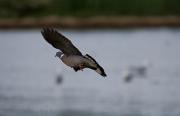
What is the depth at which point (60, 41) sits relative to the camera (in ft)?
33.0

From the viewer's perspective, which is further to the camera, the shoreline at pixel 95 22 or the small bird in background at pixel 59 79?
the shoreline at pixel 95 22

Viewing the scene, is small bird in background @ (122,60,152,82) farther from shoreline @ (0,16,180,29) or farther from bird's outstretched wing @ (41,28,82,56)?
shoreline @ (0,16,180,29)

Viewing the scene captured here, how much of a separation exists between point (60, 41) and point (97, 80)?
12110 mm

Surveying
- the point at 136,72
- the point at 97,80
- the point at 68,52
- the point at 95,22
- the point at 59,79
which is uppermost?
the point at 95,22

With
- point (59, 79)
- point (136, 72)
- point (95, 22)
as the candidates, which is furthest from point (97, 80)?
point (95, 22)

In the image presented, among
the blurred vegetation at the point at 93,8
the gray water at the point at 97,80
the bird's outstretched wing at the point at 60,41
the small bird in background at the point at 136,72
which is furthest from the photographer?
the blurred vegetation at the point at 93,8

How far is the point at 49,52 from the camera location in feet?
105

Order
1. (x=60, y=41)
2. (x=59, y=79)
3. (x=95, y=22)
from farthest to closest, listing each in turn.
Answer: (x=95, y=22) < (x=59, y=79) < (x=60, y=41)

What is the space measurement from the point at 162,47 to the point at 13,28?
11.8 metres

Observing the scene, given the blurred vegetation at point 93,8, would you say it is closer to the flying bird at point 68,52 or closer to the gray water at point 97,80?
the gray water at point 97,80

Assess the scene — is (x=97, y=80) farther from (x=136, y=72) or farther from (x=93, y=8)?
(x=93, y=8)

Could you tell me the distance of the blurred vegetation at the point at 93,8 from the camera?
44500 mm

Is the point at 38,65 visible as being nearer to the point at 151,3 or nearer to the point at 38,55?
the point at 38,55

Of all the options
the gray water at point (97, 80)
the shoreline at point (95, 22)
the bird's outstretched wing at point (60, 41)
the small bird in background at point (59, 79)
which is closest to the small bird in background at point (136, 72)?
the gray water at point (97, 80)
